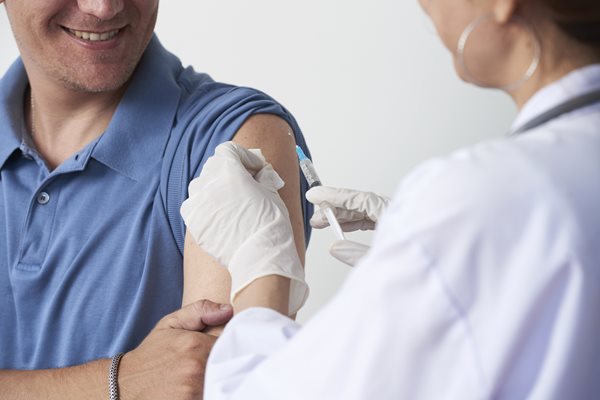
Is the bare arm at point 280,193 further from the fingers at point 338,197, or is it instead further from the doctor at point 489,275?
the doctor at point 489,275

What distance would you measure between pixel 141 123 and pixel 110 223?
0.23 meters

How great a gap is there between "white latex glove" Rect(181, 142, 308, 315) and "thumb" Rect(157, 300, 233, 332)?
13cm

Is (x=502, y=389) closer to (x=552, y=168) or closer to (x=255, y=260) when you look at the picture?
(x=552, y=168)

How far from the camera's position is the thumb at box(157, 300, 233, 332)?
1.62 metres

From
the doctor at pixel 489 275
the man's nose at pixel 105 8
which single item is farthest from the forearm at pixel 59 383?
the doctor at pixel 489 275

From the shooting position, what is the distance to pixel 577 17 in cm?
101

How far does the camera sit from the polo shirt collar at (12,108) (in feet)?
6.91

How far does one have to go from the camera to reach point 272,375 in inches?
40.5

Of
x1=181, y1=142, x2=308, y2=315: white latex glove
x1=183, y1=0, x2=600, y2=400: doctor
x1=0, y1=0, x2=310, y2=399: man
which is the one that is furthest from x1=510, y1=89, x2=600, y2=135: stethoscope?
x1=0, y1=0, x2=310, y2=399: man

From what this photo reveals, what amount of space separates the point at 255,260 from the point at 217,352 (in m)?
0.27

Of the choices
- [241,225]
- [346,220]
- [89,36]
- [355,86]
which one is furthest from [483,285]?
[355,86]

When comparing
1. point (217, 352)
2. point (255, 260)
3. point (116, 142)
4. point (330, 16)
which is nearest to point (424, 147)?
point (330, 16)

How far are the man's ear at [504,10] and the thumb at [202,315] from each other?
797 millimetres

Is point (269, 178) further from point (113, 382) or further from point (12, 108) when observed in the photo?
point (12, 108)
